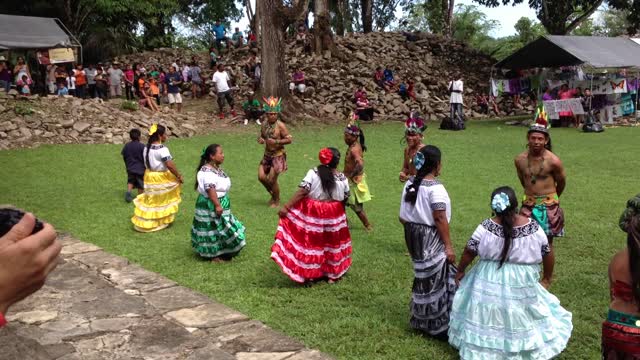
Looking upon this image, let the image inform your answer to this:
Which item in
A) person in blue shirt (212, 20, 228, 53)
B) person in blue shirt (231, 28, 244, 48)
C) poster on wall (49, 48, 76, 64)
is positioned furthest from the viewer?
person in blue shirt (231, 28, 244, 48)

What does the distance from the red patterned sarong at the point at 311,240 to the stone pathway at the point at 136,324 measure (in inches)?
35.1

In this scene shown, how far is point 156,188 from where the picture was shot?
26.7ft

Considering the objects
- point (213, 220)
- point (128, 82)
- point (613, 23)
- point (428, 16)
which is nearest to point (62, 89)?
point (128, 82)

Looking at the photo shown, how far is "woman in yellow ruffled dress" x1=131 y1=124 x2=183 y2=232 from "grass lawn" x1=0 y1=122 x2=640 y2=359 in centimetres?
20

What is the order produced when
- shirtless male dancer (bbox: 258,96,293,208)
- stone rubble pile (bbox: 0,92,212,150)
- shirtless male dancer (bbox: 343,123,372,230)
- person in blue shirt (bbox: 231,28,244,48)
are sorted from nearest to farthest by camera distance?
shirtless male dancer (bbox: 343,123,372,230) → shirtless male dancer (bbox: 258,96,293,208) → stone rubble pile (bbox: 0,92,212,150) → person in blue shirt (bbox: 231,28,244,48)

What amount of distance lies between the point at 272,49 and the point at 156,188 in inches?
468

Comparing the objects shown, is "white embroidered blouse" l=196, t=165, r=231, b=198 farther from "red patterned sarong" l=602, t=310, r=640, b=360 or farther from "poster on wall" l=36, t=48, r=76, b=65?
"poster on wall" l=36, t=48, r=76, b=65

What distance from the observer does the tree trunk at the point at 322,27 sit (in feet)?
80.2

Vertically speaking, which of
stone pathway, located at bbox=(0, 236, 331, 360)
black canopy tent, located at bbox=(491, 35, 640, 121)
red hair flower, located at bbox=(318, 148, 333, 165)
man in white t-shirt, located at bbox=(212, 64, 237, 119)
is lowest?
stone pathway, located at bbox=(0, 236, 331, 360)

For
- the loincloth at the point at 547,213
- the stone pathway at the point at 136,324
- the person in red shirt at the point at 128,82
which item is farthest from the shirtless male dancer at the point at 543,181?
the person in red shirt at the point at 128,82

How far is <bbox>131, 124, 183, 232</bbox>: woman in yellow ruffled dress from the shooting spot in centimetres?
809

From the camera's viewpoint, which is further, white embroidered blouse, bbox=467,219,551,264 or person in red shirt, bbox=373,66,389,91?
person in red shirt, bbox=373,66,389,91

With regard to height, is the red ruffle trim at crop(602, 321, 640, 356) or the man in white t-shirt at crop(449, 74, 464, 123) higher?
the man in white t-shirt at crop(449, 74, 464, 123)

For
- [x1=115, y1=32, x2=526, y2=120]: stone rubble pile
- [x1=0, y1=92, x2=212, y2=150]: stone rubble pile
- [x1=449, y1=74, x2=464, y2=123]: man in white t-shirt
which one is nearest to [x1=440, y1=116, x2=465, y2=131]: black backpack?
[x1=449, y1=74, x2=464, y2=123]: man in white t-shirt
